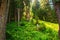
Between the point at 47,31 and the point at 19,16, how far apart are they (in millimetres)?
4251

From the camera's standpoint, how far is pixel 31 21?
1809 cm

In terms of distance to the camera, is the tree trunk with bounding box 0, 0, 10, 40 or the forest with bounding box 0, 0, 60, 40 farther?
the forest with bounding box 0, 0, 60, 40

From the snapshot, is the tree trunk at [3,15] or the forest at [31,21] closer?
the tree trunk at [3,15]

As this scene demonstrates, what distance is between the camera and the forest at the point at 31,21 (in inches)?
493

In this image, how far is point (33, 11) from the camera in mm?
19453

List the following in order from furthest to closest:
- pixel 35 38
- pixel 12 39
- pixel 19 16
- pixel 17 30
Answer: pixel 19 16, pixel 17 30, pixel 35 38, pixel 12 39

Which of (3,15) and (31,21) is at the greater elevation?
(3,15)

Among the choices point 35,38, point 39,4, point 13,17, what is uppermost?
point 39,4

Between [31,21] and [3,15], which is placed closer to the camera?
[3,15]

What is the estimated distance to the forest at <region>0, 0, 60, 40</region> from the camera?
41.1 ft

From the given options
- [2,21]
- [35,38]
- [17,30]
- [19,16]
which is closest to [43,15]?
[19,16]

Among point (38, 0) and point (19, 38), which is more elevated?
point (38, 0)

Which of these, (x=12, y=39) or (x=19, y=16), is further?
(x=19, y=16)

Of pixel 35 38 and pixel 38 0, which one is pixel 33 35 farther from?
pixel 38 0
